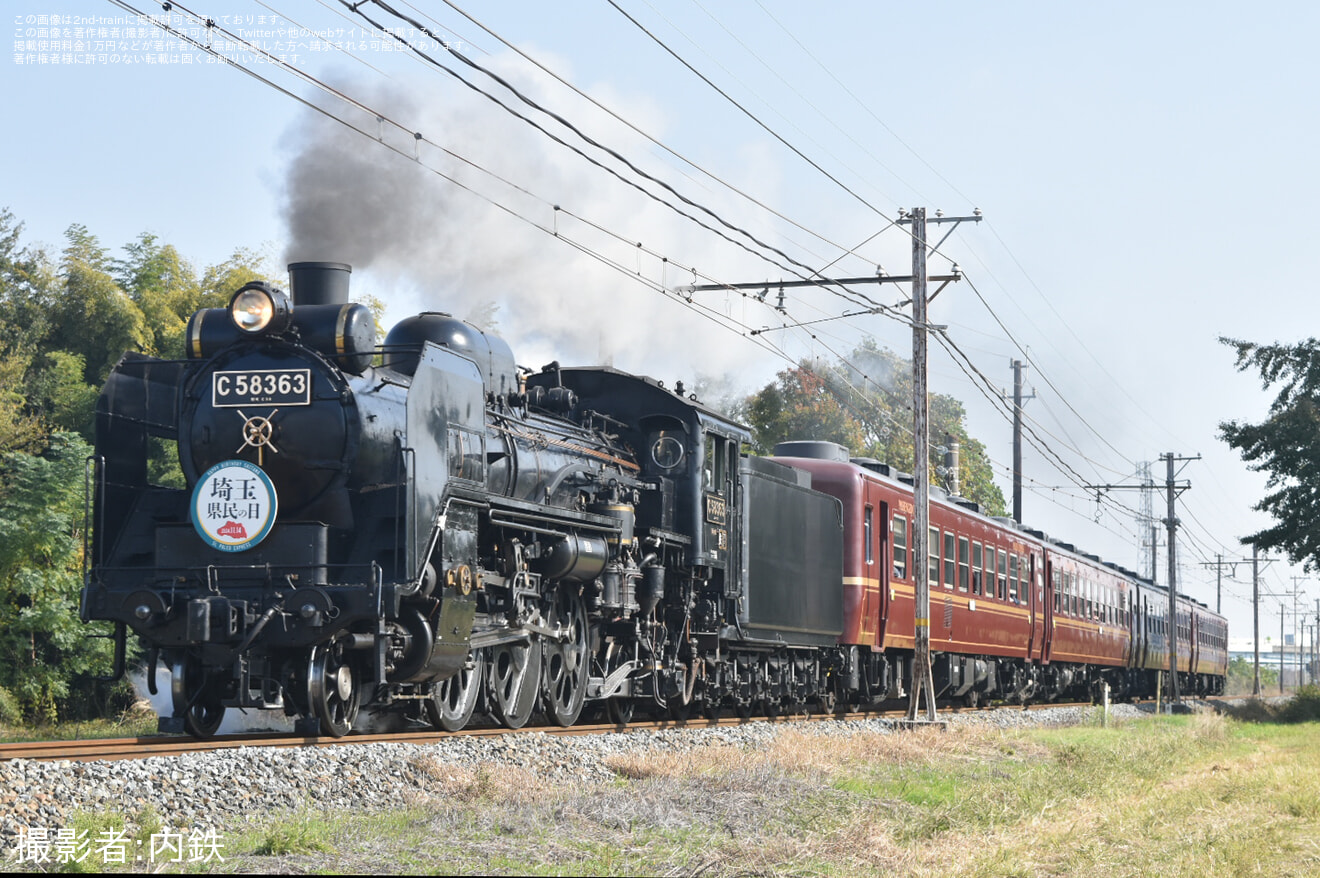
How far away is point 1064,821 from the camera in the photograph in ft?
33.4

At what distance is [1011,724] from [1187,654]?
98.1ft

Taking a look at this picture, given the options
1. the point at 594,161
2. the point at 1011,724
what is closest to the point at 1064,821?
the point at 594,161

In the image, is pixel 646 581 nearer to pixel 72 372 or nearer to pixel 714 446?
pixel 714 446

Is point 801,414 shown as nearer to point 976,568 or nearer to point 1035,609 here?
point 1035,609

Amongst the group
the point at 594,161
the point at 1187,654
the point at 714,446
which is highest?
the point at 594,161

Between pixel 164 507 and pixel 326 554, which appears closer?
pixel 326 554

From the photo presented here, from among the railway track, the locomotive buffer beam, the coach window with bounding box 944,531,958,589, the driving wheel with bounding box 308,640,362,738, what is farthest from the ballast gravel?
the coach window with bounding box 944,531,958,589

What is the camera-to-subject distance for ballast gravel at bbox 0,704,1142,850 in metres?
7.56

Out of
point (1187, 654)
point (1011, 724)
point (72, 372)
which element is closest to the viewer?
point (1011, 724)

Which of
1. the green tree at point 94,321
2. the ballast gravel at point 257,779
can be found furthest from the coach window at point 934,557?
the green tree at point 94,321

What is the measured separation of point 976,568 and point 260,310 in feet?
54.8

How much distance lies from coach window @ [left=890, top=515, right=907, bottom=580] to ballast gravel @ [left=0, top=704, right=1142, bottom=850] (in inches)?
435

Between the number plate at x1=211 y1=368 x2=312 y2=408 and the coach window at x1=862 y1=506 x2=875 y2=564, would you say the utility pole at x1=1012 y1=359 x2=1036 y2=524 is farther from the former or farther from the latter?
the number plate at x1=211 y1=368 x2=312 y2=408

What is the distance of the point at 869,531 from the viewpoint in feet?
69.7
